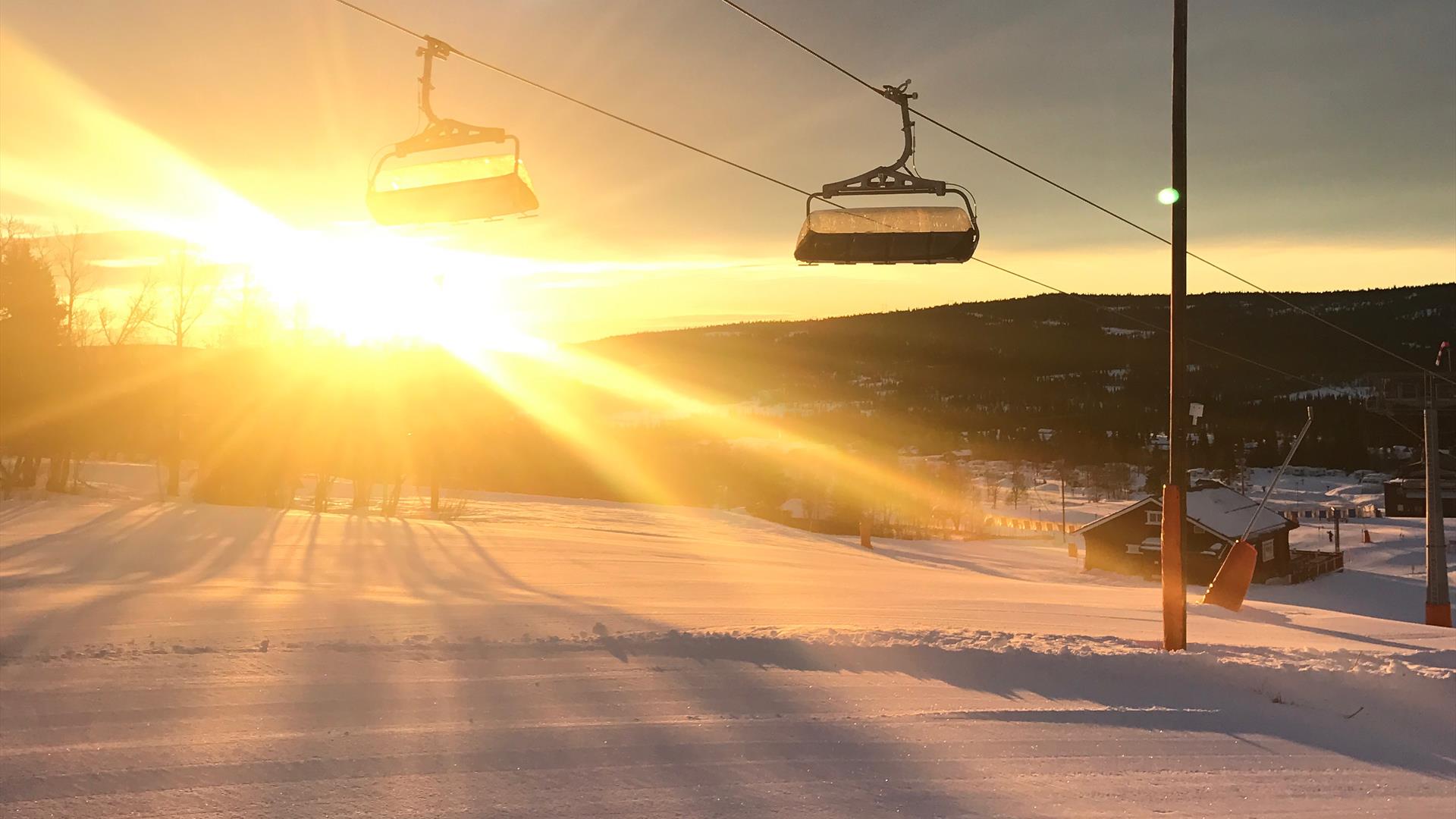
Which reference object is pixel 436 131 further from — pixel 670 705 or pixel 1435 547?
pixel 1435 547

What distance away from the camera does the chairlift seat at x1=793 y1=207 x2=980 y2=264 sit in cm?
770

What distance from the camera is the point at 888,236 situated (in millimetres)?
7941

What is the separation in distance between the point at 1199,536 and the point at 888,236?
36.7 m

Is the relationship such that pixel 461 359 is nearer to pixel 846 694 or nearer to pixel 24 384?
pixel 24 384

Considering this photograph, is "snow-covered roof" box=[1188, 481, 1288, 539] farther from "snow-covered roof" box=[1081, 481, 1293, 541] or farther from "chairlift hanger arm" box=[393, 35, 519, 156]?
"chairlift hanger arm" box=[393, 35, 519, 156]

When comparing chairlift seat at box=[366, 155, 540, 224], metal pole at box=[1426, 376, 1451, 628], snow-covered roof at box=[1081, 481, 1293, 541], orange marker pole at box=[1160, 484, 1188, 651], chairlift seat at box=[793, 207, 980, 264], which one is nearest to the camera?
chairlift seat at box=[366, 155, 540, 224]

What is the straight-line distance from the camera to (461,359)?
71.5 meters

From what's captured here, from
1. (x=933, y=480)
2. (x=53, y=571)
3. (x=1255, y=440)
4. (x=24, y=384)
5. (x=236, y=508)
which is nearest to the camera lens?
(x=53, y=571)

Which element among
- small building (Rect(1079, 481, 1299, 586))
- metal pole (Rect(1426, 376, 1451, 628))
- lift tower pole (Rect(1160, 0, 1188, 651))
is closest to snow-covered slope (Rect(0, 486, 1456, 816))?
lift tower pole (Rect(1160, 0, 1188, 651))

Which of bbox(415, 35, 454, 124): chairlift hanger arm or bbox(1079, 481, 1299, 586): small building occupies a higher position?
bbox(415, 35, 454, 124): chairlift hanger arm

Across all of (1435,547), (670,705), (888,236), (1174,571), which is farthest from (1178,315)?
(1435,547)

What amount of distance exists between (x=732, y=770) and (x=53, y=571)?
11736 millimetres

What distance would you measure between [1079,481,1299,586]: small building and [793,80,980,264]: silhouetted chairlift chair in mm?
33481

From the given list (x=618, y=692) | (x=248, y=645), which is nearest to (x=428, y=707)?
(x=618, y=692)
